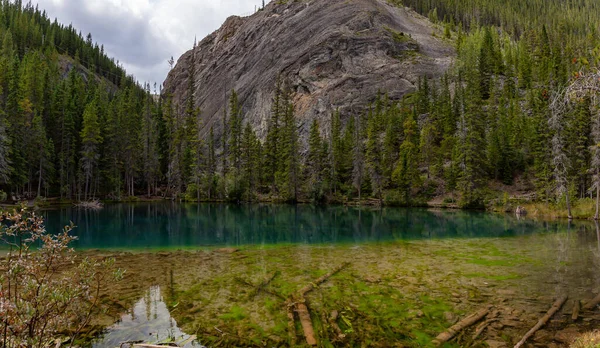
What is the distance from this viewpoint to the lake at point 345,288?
7.84 metres

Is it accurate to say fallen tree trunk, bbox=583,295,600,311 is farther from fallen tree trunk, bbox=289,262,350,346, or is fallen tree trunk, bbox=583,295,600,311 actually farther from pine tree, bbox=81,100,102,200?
pine tree, bbox=81,100,102,200

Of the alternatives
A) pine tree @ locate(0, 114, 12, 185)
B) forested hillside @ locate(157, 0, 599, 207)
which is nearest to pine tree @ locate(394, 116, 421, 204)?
forested hillside @ locate(157, 0, 599, 207)

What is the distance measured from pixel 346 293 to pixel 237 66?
324ft

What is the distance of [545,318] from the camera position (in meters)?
8.44

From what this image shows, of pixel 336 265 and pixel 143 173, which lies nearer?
pixel 336 265

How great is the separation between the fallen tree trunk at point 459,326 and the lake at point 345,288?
0.18 m

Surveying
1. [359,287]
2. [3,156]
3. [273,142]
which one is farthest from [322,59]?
[359,287]

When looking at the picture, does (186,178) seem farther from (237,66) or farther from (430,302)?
(430,302)

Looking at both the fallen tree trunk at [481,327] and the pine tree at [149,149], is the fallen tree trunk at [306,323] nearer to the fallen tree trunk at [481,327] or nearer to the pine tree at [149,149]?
the fallen tree trunk at [481,327]

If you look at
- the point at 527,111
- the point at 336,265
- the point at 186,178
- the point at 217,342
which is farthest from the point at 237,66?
the point at 217,342

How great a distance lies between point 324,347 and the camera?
7.12 metres

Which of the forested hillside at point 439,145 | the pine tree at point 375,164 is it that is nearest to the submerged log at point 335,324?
the forested hillside at point 439,145

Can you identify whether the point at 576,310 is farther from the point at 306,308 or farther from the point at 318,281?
the point at 318,281

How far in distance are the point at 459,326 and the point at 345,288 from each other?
3952 mm
